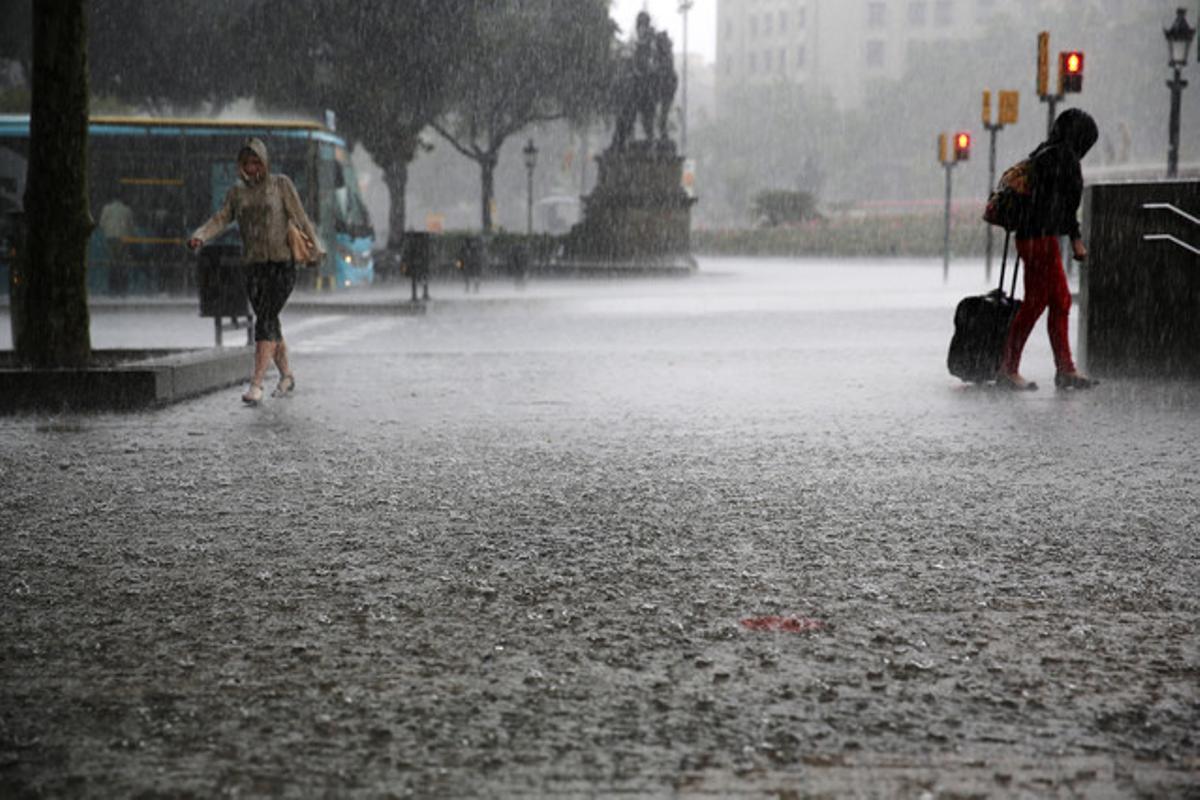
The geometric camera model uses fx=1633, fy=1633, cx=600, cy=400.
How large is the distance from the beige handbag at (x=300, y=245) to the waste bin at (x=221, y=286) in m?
3.79

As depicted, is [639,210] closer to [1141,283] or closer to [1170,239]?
[1141,283]

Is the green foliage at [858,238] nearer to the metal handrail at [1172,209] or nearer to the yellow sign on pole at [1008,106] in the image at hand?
the yellow sign on pole at [1008,106]

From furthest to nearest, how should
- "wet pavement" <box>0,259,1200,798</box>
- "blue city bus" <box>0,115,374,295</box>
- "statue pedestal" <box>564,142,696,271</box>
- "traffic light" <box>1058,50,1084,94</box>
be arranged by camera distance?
1. "statue pedestal" <box>564,142,696,271</box>
2. "blue city bus" <box>0,115,374,295</box>
3. "traffic light" <box>1058,50,1084,94</box>
4. "wet pavement" <box>0,259,1200,798</box>

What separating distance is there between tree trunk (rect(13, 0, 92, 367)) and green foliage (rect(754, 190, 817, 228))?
6450 cm

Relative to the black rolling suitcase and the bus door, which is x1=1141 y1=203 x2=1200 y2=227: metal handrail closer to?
the black rolling suitcase

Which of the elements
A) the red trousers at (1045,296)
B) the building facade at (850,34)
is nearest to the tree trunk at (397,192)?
the red trousers at (1045,296)

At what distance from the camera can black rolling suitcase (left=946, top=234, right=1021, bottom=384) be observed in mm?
11836

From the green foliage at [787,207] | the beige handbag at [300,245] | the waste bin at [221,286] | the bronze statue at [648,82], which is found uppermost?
the bronze statue at [648,82]

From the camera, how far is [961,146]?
1382 inches

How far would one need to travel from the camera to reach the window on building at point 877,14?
420ft

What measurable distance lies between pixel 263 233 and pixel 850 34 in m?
124

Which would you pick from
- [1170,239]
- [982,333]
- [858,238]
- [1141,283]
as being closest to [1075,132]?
[1170,239]

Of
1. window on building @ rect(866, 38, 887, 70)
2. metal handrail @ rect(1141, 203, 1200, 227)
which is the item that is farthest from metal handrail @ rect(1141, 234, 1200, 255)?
window on building @ rect(866, 38, 887, 70)

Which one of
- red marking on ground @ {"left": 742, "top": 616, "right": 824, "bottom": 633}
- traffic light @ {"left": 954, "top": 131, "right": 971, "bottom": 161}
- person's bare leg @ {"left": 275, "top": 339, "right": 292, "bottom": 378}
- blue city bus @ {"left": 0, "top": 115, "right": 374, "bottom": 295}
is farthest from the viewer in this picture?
traffic light @ {"left": 954, "top": 131, "right": 971, "bottom": 161}
